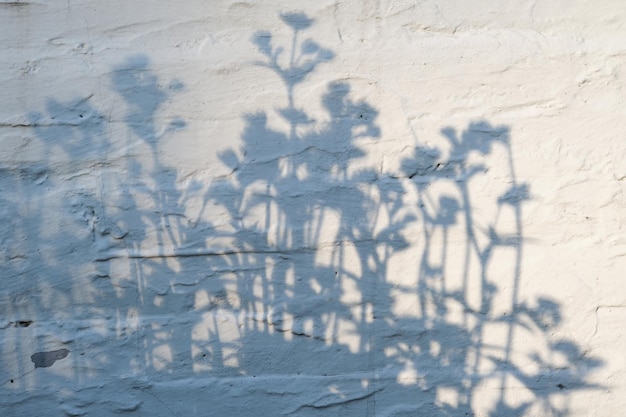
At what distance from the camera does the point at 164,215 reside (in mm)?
2326

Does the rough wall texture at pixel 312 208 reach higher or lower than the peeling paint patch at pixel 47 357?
higher

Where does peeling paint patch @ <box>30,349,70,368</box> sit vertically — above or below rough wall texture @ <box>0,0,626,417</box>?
below

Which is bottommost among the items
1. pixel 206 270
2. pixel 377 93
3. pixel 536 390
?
pixel 536 390

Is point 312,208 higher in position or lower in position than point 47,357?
higher

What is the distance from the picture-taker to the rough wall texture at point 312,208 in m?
2.30

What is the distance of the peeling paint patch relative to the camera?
7.61 ft

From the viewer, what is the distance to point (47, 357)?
2.32 metres

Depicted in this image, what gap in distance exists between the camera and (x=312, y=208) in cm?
237

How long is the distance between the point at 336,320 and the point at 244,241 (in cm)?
39

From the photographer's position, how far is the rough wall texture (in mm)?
2305

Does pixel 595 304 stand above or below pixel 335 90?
below

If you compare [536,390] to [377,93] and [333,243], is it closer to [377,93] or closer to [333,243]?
[333,243]

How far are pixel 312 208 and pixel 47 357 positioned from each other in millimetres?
943

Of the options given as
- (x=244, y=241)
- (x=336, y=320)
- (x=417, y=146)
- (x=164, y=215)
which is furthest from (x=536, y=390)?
(x=164, y=215)
